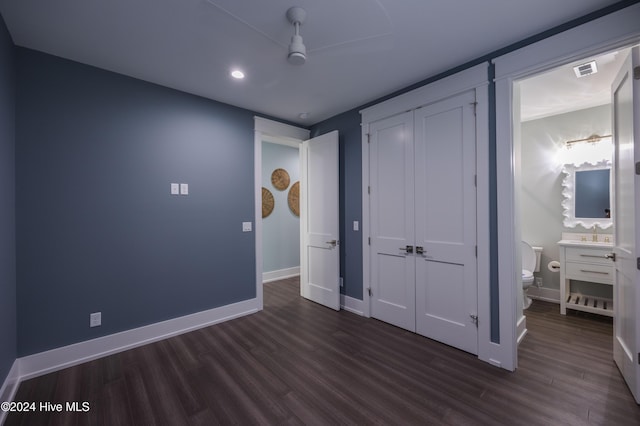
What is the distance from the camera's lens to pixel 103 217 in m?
2.42

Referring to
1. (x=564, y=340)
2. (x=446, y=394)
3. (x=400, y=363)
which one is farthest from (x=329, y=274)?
(x=564, y=340)

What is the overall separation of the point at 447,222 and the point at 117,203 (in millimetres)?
3145

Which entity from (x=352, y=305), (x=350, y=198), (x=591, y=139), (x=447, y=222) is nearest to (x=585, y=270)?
(x=591, y=139)

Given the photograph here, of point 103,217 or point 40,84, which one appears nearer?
point 40,84

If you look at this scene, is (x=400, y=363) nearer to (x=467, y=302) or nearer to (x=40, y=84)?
(x=467, y=302)

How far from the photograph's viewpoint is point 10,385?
1.86 meters

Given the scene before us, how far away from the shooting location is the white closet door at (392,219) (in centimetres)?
278

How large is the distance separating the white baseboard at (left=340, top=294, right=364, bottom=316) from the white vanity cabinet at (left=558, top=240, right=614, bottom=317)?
241cm

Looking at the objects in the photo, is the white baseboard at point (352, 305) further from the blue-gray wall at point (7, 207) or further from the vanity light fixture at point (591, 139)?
the vanity light fixture at point (591, 139)

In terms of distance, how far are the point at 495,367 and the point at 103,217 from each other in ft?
12.0

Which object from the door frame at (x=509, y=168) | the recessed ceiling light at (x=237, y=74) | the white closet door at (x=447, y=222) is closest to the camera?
the door frame at (x=509, y=168)

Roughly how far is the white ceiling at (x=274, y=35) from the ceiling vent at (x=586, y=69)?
743 mm

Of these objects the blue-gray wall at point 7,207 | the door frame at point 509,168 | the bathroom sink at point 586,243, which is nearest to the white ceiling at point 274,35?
the door frame at point 509,168

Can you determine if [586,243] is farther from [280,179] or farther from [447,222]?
[280,179]
